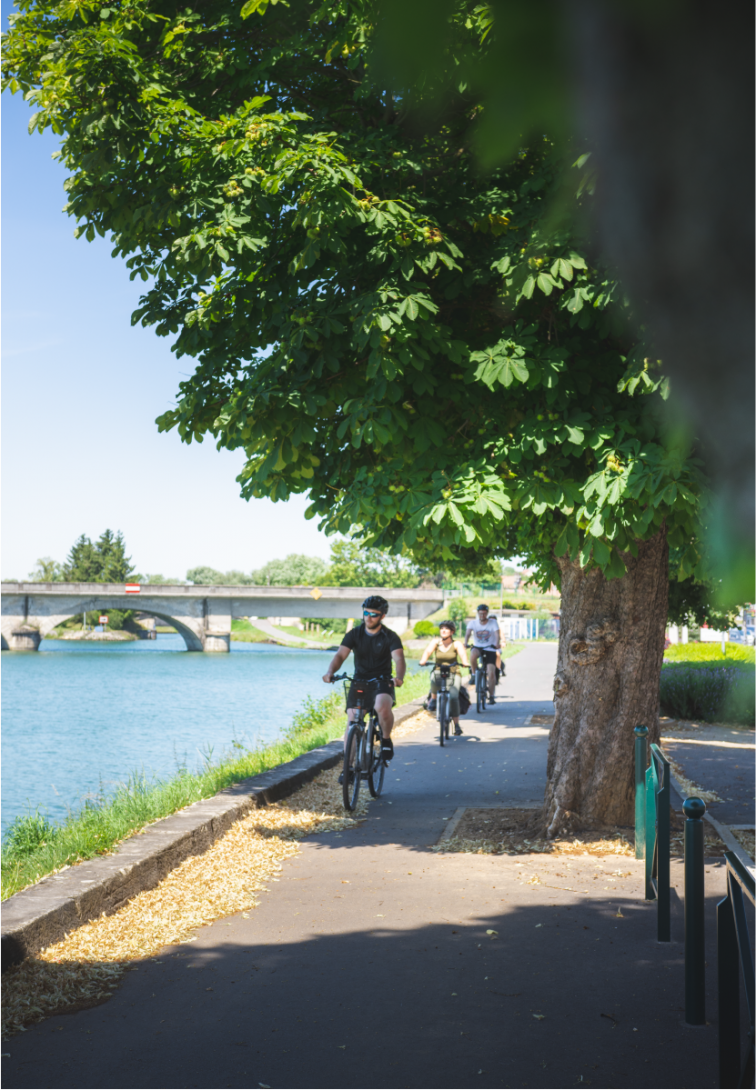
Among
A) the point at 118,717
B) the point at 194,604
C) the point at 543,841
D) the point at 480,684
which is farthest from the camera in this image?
the point at 194,604

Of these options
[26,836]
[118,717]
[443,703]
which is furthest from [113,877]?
[118,717]

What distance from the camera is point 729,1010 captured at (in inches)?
124

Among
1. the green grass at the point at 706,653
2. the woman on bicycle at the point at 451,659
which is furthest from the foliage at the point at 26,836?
the green grass at the point at 706,653

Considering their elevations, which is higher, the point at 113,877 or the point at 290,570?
the point at 290,570

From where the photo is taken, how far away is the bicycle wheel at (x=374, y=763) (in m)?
8.78

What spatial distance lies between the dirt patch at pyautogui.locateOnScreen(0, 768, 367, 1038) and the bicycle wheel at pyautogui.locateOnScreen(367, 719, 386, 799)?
2.31 feet

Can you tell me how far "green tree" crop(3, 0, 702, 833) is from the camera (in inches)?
222

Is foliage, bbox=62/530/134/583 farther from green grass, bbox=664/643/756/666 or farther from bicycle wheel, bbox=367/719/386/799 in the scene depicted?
bicycle wheel, bbox=367/719/386/799

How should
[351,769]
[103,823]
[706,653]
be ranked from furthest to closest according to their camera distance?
[706,653] < [351,769] < [103,823]

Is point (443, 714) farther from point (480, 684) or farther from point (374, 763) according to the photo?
point (480, 684)

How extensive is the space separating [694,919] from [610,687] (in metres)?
3.41

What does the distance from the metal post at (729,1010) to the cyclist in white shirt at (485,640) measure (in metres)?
14.0

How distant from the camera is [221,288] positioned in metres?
6.68

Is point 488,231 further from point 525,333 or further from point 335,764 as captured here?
point 335,764
